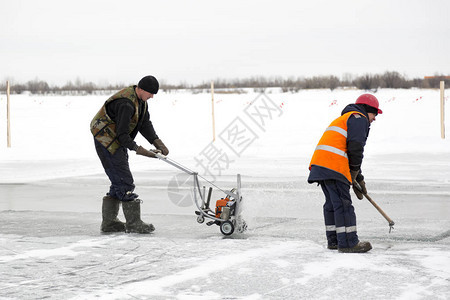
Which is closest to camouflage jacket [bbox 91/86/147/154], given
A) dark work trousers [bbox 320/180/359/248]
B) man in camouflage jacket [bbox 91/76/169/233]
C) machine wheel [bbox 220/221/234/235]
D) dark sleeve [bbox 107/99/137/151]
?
man in camouflage jacket [bbox 91/76/169/233]

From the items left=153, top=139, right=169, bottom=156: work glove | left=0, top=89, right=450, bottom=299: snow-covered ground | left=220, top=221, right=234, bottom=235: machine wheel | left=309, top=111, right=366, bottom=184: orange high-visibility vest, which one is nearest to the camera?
left=0, top=89, right=450, bottom=299: snow-covered ground

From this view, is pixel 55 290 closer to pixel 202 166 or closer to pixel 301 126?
pixel 202 166

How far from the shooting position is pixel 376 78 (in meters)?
52.1

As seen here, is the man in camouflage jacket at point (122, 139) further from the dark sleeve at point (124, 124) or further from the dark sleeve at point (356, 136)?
the dark sleeve at point (356, 136)

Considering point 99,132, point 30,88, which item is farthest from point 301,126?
point 30,88

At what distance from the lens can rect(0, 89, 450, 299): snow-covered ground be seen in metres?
5.48

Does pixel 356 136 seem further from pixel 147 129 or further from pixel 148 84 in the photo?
pixel 147 129

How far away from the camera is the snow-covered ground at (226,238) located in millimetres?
5484

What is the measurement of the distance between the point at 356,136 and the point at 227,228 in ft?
6.19

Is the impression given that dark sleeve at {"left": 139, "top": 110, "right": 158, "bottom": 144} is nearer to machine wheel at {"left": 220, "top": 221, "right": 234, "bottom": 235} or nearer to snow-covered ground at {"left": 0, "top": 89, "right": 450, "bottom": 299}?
snow-covered ground at {"left": 0, "top": 89, "right": 450, "bottom": 299}

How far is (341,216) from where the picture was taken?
6.91 meters

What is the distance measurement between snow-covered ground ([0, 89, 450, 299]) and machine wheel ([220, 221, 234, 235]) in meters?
0.09

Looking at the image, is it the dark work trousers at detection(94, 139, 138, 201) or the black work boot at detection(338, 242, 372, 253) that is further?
the dark work trousers at detection(94, 139, 138, 201)

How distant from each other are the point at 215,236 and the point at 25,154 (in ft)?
57.3
